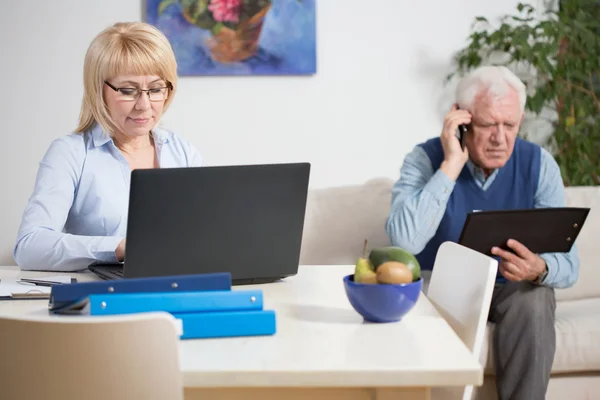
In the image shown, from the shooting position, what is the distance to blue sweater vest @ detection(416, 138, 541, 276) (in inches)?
106

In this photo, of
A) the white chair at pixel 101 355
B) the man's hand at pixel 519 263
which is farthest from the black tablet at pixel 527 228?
the white chair at pixel 101 355

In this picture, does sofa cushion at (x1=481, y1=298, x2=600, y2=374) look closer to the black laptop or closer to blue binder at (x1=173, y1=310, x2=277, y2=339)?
the black laptop

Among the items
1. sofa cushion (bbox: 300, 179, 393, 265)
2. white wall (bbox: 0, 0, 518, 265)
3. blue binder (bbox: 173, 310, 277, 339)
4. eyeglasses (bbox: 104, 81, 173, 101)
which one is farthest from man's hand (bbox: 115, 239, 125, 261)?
white wall (bbox: 0, 0, 518, 265)

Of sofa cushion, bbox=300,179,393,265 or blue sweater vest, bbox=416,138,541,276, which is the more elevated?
blue sweater vest, bbox=416,138,541,276

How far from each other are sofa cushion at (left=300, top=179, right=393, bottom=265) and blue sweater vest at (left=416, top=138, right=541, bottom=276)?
279 mm

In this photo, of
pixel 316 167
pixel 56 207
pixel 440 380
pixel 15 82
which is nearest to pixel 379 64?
pixel 316 167

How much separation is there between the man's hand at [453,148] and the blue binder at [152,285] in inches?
56.3

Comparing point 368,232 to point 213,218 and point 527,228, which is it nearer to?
point 527,228

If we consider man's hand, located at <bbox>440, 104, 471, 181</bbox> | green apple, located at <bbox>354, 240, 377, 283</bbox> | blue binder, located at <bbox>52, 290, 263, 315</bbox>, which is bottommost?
blue binder, located at <bbox>52, 290, 263, 315</bbox>

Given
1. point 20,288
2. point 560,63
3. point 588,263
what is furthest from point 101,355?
point 560,63

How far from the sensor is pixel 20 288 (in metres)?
1.59

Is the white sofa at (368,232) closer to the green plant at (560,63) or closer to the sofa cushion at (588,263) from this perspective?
the sofa cushion at (588,263)

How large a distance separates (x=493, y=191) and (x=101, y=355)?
6.30 ft

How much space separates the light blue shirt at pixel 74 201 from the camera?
5.97 feet
